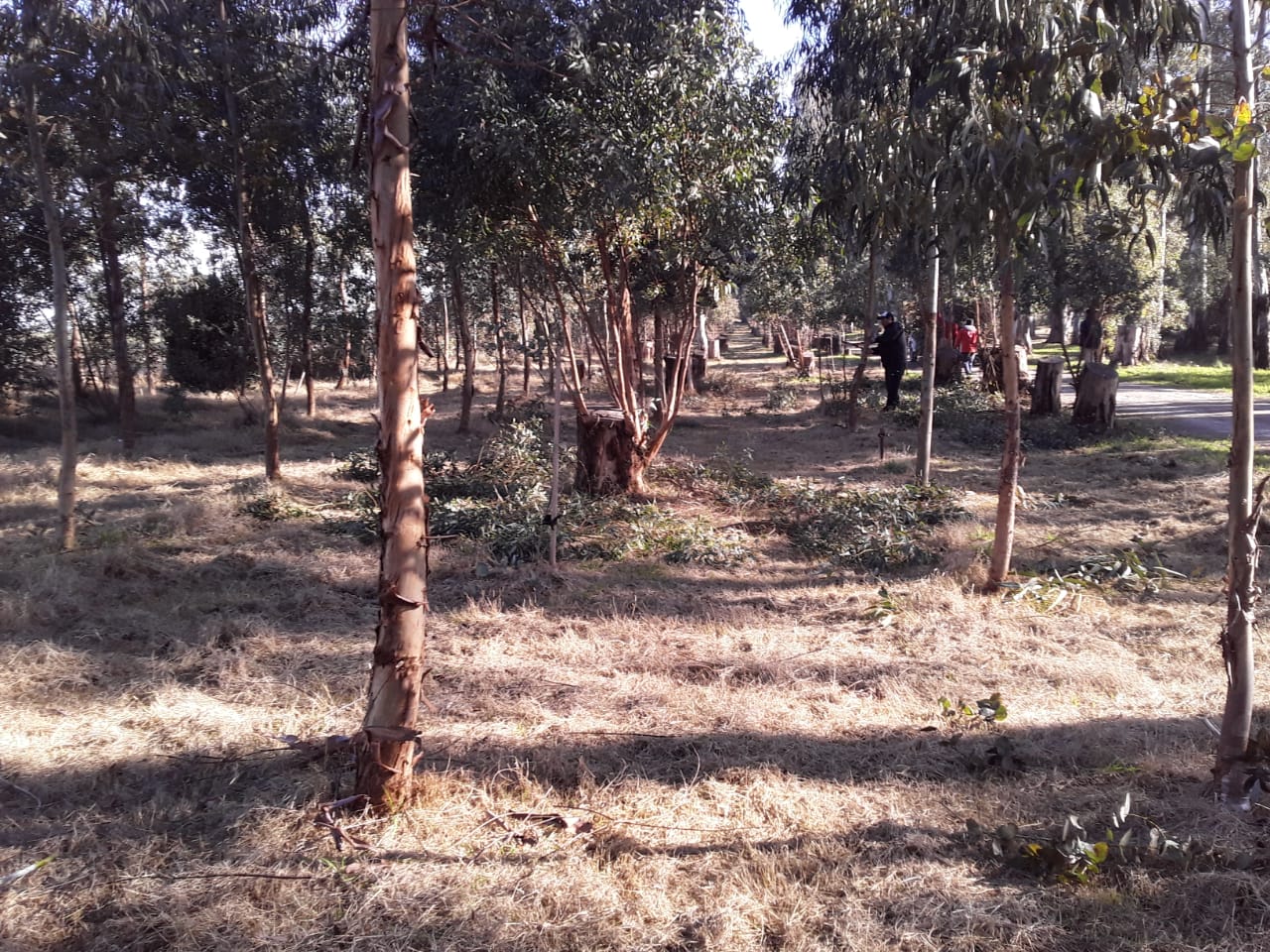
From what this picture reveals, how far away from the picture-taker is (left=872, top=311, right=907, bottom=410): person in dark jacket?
17.6 m

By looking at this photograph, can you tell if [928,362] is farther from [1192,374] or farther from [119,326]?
[1192,374]

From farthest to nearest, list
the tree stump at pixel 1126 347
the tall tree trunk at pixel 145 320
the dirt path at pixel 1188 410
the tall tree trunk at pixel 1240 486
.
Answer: the tree stump at pixel 1126 347, the tall tree trunk at pixel 145 320, the dirt path at pixel 1188 410, the tall tree trunk at pixel 1240 486

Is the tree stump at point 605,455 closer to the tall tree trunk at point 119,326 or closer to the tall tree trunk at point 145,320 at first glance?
the tall tree trunk at point 119,326

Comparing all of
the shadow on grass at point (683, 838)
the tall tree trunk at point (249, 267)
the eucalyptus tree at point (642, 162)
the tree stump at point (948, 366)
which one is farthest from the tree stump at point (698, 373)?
the shadow on grass at point (683, 838)

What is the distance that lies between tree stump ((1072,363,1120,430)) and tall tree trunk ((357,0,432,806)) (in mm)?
13079

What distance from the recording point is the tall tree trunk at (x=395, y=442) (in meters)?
3.60

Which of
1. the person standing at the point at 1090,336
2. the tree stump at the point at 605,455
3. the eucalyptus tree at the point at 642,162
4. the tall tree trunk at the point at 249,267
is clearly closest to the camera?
the eucalyptus tree at the point at 642,162

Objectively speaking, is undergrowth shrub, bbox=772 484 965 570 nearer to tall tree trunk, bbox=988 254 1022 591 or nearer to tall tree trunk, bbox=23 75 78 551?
tall tree trunk, bbox=988 254 1022 591

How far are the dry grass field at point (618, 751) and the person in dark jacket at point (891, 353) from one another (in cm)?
923

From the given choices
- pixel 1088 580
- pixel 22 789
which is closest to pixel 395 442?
pixel 22 789

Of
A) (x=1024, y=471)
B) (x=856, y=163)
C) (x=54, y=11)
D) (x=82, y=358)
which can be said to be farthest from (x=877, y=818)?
(x=82, y=358)

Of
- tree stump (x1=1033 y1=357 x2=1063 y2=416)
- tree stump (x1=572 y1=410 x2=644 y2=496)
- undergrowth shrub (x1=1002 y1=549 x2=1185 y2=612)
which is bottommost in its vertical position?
undergrowth shrub (x1=1002 y1=549 x2=1185 y2=612)

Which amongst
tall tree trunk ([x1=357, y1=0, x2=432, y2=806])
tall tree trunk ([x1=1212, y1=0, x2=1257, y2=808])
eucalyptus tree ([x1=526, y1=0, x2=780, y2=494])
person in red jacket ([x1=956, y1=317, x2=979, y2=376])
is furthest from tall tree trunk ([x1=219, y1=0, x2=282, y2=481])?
person in red jacket ([x1=956, y1=317, x2=979, y2=376])

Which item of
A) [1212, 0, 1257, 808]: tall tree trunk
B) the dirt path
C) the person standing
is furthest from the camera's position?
the person standing
